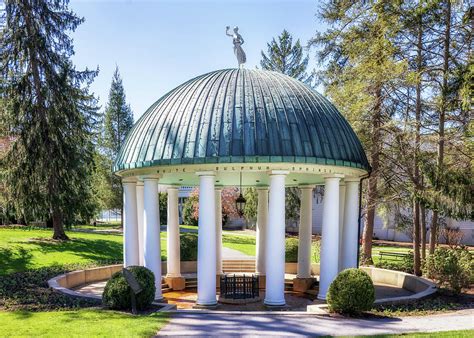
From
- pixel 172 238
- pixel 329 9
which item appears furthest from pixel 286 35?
pixel 172 238

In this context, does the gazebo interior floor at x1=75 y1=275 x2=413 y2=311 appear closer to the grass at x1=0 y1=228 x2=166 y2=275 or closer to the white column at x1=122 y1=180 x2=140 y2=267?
the white column at x1=122 y1=180 x2=140 y2=267

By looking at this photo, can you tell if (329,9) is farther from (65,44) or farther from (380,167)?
(65,44)

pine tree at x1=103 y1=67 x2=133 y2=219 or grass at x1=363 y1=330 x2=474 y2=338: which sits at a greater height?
pine tree at x1=103 y1=67 x2=133 y2=219

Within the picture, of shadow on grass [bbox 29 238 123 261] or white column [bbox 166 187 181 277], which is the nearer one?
white column [bbox 166 187 181 277]

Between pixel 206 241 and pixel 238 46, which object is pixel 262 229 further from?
pixel 238 46

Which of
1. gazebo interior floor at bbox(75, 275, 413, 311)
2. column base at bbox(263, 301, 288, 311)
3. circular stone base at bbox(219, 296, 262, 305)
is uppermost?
column base at bbox(263, 301, 288, 311)

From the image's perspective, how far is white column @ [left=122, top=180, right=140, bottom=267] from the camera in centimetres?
1661

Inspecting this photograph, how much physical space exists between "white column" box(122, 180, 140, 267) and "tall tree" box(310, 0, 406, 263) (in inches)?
426

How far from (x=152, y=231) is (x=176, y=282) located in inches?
203

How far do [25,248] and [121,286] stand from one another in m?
16.8

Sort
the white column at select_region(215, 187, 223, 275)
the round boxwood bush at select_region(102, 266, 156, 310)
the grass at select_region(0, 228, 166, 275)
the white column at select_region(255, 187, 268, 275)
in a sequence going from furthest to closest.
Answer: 1. the grass at select_region(0, 228, 166, 275)
2. the white column at select_region(255, 187, 268, 275)
3. the white column at select_region(215, 187, 223, 275)
4. the round boxwood bush at select_region(102, 266, 156, 310)

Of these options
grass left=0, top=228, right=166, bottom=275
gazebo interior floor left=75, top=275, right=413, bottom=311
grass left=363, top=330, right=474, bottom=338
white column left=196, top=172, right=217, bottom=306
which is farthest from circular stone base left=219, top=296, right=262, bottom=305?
grass left=0, top=228, right=166, bottom=275

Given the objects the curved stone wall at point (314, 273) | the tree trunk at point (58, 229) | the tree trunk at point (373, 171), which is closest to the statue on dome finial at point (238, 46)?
the tree trunk at point (373, 171)

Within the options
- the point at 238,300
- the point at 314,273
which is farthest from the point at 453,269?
the point at 314,273
